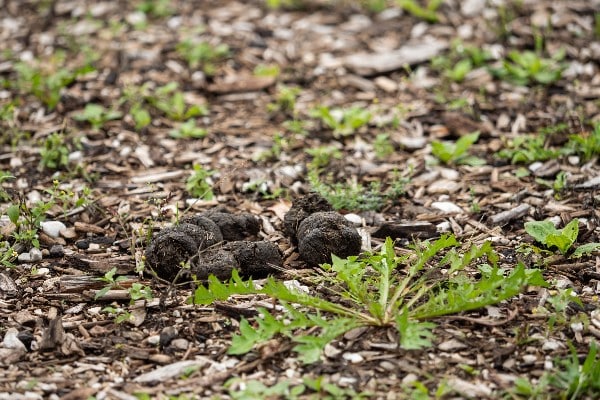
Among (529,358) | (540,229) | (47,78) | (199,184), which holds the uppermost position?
(47,78)

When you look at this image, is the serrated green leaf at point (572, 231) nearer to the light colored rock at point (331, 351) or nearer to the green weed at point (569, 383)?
the green weed at point (569, 383)

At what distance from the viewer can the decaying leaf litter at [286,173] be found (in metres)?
2.86

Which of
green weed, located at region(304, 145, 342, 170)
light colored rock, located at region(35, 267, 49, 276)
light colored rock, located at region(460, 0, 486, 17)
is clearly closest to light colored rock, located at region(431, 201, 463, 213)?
green weed, located at region(304, 145, 342, 170)

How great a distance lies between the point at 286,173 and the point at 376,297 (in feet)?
4.74

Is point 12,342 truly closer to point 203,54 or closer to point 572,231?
point 572,231

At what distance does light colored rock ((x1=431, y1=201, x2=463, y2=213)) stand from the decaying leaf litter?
19 mm

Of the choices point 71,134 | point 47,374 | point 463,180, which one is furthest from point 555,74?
point 47,374

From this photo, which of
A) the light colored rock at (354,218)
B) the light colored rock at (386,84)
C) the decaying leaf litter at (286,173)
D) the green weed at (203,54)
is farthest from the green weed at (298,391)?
the green weed at (203,54)

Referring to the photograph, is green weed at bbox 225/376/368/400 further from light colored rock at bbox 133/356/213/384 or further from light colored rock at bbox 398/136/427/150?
light colored rock at bbox 398/136/427/150

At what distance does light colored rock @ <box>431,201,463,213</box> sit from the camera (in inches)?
157

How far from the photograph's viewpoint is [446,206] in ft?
13.2

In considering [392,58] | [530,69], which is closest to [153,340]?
[392,58]

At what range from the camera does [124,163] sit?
454cm

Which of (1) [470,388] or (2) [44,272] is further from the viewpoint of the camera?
(2) [44,272]
